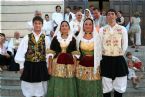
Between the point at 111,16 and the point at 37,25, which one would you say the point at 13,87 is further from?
the point at 111,16

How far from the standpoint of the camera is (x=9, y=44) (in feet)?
40.4

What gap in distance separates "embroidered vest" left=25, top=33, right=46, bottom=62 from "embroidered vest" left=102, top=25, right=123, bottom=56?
1.09 m

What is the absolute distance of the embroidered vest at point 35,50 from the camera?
8.06 meters

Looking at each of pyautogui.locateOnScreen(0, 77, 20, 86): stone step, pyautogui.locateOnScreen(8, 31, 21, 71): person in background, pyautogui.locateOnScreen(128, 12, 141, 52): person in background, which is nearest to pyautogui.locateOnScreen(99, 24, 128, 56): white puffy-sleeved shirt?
pyautogui.locateOnScreen(0, 77, 20, 86): stone step

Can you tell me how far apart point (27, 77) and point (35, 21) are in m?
0.99

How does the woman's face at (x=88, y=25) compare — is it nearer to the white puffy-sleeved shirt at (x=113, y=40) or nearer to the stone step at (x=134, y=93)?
the white puffy-sleeved shirt at (x=113, y=40)

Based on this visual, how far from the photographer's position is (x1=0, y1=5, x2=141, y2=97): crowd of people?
8062 millimetres

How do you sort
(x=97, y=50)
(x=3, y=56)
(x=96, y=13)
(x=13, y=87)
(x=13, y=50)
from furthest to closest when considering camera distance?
(x=13, y=50) < (x=3, y=56) < (x=13, y=87) < (x=96, y=13) < (x=97, y=50)

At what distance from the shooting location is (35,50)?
805 cm

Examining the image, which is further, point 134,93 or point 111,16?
point 134,93

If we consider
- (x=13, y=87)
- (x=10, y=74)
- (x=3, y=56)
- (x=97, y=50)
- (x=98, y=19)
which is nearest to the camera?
(x=97, y=50)

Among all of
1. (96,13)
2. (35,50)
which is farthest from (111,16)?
(96,13)

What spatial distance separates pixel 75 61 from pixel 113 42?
758mm

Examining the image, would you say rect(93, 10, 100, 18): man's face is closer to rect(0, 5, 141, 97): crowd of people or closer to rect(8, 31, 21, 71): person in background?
rect(0, 5, 141, 97): crowd of people
